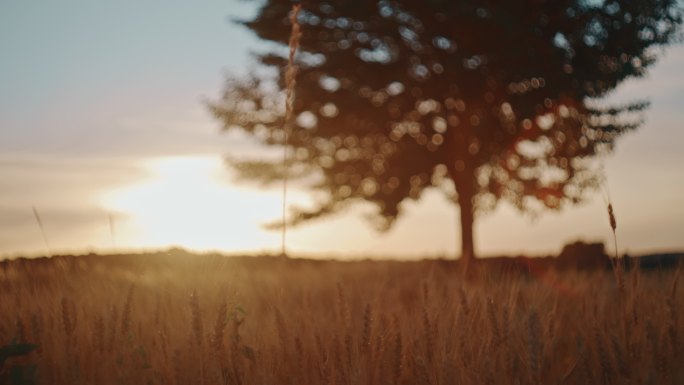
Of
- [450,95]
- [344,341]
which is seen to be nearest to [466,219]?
[450,95]

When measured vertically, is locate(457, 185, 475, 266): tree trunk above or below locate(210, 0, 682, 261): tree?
below

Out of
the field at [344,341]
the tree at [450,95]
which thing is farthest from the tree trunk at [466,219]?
the field at [344,341]

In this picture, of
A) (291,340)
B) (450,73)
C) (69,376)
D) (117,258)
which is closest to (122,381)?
(69,376)

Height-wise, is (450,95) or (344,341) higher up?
(450,95)

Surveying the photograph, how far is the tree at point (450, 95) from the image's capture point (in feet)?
39.6

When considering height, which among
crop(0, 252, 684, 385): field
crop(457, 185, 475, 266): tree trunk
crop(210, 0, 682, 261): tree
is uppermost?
crop(210, 0, 682, 261): tree

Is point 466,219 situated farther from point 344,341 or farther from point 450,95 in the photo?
point 344,341

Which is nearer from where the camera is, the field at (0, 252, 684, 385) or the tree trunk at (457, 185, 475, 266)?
the field at (0, 252, 684, 385)

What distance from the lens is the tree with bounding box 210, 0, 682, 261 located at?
1208cm

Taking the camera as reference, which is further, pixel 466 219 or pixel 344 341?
pixel 466 219

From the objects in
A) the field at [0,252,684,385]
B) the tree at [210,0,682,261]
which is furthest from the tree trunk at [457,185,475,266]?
the field at [0,252,684,385]

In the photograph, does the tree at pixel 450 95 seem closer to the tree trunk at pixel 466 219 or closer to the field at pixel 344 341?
the tree trunk at pixel 466 219

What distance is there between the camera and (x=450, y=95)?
14.0m

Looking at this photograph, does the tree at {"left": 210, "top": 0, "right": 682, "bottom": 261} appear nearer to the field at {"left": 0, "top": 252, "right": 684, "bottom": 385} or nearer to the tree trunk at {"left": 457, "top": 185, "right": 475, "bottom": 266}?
the tree trunk at {"left": 457, "top": 185, "right": 475, "bottom": 266}
